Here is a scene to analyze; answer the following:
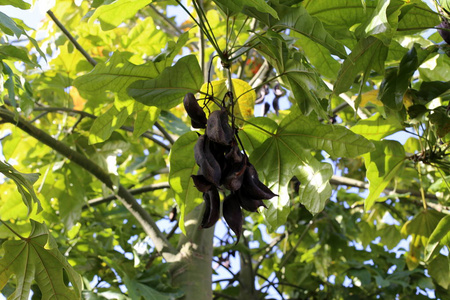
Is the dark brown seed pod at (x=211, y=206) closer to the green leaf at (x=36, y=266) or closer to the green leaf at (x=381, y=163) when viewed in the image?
the green leaf at (x=36, y=266)

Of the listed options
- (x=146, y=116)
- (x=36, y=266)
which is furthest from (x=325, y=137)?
(x=36, y=266)

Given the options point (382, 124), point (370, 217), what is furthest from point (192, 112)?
point (370, 217)

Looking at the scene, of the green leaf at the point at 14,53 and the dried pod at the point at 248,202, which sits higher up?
the green leaf at the point at 14,53

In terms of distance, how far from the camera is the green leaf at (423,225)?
2357 millimetres

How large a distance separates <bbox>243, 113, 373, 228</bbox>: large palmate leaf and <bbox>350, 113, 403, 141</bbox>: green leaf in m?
0.47

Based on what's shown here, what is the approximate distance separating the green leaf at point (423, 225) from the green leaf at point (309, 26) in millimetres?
1328

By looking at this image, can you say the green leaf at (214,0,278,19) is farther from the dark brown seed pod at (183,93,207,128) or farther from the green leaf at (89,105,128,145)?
the green leaf at (89,105,128,145)

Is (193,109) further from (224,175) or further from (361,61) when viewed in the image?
(361,61)

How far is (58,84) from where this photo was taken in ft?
9.34

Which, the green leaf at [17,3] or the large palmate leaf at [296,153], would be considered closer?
the large palmate leaf at [296,153]

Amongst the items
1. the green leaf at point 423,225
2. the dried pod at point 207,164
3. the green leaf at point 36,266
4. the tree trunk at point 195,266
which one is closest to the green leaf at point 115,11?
the dried pod at point 207,164

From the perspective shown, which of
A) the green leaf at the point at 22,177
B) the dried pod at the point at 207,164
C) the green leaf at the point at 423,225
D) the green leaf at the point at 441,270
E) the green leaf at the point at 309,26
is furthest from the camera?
the green leaf at the point at 441,270

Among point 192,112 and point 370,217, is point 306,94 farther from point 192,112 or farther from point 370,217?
point 370,217

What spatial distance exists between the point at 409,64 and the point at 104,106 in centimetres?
198
